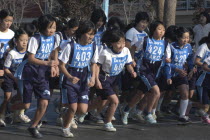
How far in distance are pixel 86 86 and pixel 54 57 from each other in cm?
69

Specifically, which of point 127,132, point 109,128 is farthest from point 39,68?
point 127,132

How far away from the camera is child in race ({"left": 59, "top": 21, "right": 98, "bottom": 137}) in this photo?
21.2ft

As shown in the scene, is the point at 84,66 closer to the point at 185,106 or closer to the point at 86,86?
the point at 86,86

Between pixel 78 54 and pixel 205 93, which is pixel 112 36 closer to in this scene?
pixel 78 54

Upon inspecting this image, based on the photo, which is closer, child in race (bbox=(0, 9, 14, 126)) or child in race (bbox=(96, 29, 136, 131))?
child in race (bbox=(96, 29, 136, 131))

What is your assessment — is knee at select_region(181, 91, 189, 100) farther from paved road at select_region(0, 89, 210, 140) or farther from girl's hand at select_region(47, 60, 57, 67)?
girl's hand at select_region(47, 60, 57, 67)

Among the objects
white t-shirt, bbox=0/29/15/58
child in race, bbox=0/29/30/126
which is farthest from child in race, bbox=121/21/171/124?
white t-shirt, bbox=0/29/15/58

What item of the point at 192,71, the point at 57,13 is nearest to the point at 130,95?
the point at 192,71

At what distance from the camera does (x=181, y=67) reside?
788 centimetres

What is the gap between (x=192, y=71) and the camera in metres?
8.01

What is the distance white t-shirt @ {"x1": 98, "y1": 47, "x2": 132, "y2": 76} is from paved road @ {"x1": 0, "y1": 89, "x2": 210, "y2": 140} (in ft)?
3.07

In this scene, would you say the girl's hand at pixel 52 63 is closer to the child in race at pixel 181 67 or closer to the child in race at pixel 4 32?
the child in race at pixel 4 32

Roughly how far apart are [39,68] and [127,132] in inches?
64.7

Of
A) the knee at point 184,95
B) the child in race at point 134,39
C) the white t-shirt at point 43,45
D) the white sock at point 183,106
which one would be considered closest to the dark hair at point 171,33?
the child in race at point 134,39
